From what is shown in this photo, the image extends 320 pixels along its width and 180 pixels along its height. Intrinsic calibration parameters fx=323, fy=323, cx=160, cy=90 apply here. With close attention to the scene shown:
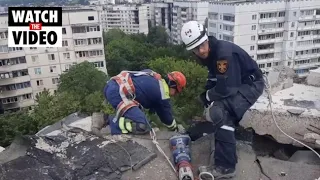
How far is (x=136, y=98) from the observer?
15.3ft

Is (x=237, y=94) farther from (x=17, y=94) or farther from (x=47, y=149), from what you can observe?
(x=17, y=94)

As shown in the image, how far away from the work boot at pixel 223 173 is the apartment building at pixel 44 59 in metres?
21.9

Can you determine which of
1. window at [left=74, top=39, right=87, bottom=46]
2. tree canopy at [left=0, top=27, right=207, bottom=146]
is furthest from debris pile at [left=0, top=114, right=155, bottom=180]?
window at [left=74, top=39, right=87, bottom=46]

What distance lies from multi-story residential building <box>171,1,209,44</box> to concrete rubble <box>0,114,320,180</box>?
2780cm

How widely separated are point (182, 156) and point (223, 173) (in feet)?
1.65

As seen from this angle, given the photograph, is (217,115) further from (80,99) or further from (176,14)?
(176,14)

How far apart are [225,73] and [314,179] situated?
155cm

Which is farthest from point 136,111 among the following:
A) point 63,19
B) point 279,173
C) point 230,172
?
point 63,19

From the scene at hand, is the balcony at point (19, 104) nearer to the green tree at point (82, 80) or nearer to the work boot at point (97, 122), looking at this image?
the green tree at point (82, 80)

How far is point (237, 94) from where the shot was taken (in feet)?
12.4

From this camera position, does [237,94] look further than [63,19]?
No

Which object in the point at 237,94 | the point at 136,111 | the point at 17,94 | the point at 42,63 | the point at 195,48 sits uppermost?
the point at 195,48

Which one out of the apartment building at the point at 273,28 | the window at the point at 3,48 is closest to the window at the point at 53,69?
the window at the point at 3,48

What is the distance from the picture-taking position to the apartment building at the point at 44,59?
906 inches
